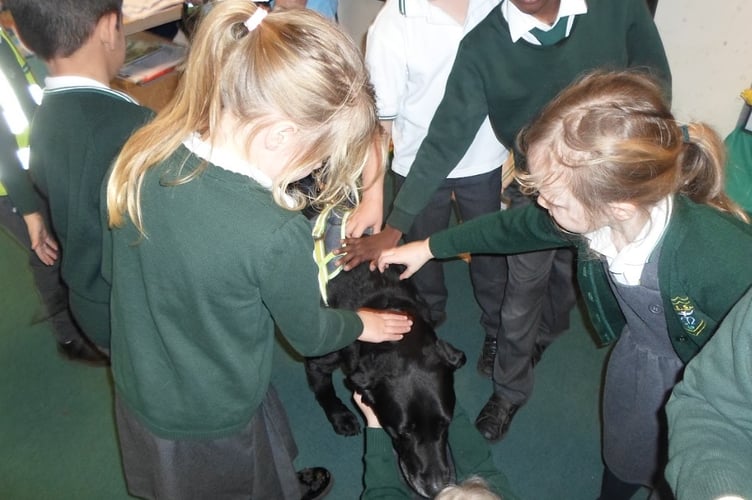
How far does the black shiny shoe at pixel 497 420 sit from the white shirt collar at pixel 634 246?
1052mm

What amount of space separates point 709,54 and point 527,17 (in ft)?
5.45

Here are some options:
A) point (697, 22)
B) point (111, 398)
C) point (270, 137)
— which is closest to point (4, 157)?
point (111, 398)

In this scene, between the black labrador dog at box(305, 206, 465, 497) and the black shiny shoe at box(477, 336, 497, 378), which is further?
the black shiny shoe at box(477, 336, 497, 378)

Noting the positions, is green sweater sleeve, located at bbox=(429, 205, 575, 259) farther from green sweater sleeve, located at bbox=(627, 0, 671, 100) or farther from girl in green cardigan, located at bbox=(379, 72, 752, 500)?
green sweater sleeve, located at bbox=(627, 0, 671, 100)

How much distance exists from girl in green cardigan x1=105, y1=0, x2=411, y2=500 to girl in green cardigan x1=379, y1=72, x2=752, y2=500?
1.38 feet

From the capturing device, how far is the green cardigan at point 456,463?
1463 millimetres

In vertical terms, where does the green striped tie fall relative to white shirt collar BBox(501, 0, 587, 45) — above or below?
below

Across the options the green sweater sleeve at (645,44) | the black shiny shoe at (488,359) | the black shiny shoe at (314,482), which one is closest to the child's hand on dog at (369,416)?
the black shiny shoe at (314,482)

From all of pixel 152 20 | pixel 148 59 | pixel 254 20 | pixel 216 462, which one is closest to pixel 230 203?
pixel 254 20

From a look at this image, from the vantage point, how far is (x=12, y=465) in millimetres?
2250

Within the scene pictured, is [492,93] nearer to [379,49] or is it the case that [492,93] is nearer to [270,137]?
[379,49]

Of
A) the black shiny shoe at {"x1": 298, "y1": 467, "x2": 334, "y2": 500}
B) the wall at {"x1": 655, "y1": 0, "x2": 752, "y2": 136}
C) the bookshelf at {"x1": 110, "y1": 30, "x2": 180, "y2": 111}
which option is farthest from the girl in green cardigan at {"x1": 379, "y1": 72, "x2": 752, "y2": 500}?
the bookshelf at {"x1": 110, "y1": 30, "x2": 180, "y2": 111}

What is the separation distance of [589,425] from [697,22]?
1.87 meters

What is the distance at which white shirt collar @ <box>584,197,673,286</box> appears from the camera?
124 cm
